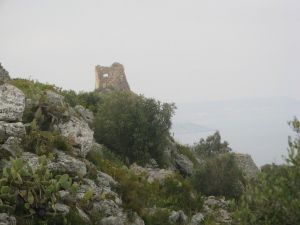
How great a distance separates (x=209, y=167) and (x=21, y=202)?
1514cm

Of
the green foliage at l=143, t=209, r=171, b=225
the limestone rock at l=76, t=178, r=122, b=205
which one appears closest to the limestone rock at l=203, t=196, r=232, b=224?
the green foliage at l=143, t=209, r=171, b=225

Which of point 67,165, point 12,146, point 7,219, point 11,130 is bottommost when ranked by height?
point 7,219

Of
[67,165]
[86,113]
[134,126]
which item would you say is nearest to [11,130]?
[67,165]

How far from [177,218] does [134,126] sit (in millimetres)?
10580

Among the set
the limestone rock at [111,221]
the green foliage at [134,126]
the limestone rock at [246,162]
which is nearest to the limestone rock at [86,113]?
the green foliage at [134,126]

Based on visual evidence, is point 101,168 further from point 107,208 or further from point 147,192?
point 107,208

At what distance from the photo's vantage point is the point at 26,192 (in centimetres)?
1362

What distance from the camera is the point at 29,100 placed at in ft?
70.4

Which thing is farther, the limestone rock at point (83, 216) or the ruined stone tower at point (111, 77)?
the ruined stone tower at point (111, 77)

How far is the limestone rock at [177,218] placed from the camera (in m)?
18.1

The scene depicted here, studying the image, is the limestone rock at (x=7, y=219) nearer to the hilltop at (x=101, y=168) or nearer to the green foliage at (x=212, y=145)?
the hilltop at (x=101, y=168)

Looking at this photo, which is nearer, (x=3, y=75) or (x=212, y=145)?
(x=3, y=75)

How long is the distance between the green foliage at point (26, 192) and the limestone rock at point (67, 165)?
2.14 m

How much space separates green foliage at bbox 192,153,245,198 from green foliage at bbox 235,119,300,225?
12.5 m
